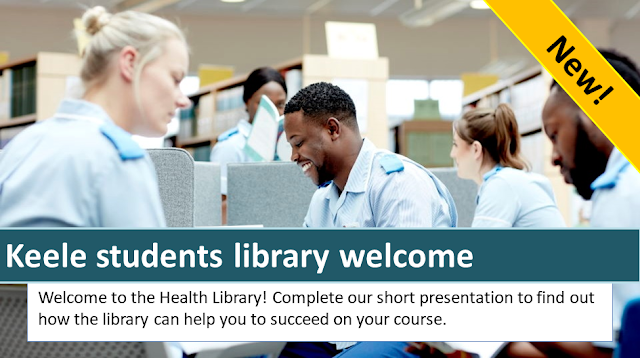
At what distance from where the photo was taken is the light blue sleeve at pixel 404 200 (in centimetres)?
154

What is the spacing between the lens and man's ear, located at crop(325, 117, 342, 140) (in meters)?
1.70

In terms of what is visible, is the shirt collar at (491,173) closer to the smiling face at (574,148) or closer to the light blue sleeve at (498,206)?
the light blue sleeve at (498,206)

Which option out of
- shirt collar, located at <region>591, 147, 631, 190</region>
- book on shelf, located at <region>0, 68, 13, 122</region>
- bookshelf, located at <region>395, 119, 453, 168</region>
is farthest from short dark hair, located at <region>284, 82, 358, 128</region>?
book on shelf, located at <region>0, 68, 13, 122</region>

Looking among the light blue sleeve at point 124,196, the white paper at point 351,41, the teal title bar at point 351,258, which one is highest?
the white paper at point 351,41

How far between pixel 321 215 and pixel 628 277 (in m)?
0.86

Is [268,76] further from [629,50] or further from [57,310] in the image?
[629,50]

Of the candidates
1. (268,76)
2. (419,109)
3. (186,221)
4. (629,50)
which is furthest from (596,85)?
(629,50)

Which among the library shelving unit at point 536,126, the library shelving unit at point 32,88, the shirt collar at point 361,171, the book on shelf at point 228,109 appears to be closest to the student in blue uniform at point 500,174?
the shirt collar at point 361,171

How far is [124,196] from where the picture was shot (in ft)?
3.08

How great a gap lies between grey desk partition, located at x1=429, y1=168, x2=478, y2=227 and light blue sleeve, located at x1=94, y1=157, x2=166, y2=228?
1.95 m

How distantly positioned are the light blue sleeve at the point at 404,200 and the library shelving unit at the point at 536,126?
351 cm

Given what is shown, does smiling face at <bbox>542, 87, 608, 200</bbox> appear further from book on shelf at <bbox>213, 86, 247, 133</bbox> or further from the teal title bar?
book on shelf at <bbox>213, 86, 247, 133</bbox>

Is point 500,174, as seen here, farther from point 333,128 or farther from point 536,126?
point 536,126

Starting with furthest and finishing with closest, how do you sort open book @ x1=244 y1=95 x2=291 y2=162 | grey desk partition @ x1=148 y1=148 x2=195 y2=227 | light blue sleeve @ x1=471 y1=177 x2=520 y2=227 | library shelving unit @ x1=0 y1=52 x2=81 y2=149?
library shelving unit @ x1=0 y1=52 x2=81 y2=149 < open book @ x1=244 y1=95 x2=291 y2=162 < light blue sleeve @ x1=471 y1=177 x2=520 y2=227 < grey desk partition @ x1=148 y1=148 x2=195 y2=227
